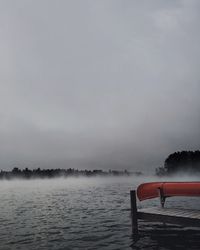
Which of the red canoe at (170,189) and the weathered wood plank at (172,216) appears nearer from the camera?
→ the weathered wood plank at (172,216)

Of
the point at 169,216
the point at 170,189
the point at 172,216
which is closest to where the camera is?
the point at 172,216

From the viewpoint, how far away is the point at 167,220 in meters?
16.0

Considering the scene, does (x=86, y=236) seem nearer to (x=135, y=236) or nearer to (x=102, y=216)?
(x=135, y=236)

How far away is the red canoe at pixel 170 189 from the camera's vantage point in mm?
18391

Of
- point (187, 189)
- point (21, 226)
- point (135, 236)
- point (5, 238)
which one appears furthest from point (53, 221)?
point (187, 189)

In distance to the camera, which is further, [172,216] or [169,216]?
[169,216]

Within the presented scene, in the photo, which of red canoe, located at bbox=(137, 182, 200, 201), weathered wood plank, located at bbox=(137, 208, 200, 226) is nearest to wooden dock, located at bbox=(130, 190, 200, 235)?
weathered wood plank, located at bbox=(137, 208, 200, 226)

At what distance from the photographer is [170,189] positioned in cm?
1928

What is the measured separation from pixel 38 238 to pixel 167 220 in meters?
6.98

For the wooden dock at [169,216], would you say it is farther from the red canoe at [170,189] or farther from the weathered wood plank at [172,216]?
the red canoe at [170,189]

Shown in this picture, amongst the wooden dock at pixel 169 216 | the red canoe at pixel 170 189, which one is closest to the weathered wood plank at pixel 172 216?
the wooden dock at pixel 169 216

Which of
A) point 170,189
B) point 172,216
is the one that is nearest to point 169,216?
point 172,216

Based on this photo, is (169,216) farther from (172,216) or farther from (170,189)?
(170,189)

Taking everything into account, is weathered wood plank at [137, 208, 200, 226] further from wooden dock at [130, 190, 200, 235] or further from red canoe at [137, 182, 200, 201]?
red canoe at [137, 182, 200, 201]
